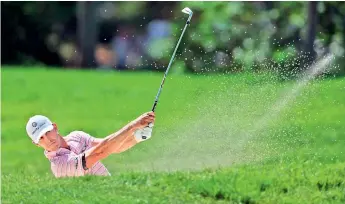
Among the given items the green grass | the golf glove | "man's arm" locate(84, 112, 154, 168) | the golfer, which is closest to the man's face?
the golfer

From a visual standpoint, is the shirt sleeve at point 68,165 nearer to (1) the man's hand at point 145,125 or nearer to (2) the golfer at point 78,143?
(2) the golfer at point 78,143

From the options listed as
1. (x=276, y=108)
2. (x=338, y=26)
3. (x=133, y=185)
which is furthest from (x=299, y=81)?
(x=338, y=26)

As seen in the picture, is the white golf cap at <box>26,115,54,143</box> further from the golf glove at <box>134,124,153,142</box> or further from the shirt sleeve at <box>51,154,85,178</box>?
the golf glove at <box>134,124,153,142</box>

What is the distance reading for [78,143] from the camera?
7387 mm

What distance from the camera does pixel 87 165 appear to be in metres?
7.13

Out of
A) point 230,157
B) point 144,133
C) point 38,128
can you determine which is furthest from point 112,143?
point 230,157

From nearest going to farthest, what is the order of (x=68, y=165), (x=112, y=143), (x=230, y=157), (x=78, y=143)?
(x=112, y=143)
(x=68, y=165)
(x=78, y=143)
(x=230, y=157)

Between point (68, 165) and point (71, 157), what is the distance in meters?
0.08

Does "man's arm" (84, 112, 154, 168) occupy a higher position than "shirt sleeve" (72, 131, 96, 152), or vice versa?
"shirt sleeve" (72, 131, 96, 152)

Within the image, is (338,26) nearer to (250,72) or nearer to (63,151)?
(250,72)

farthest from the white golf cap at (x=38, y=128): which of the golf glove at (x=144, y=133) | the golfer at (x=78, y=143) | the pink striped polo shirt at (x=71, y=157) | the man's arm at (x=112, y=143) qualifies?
the golf glove at (x=144, y=133)

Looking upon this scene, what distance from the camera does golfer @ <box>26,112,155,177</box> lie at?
6.81m

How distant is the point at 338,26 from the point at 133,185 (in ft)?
33.1

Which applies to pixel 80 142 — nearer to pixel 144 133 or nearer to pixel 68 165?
pixel 68 165
